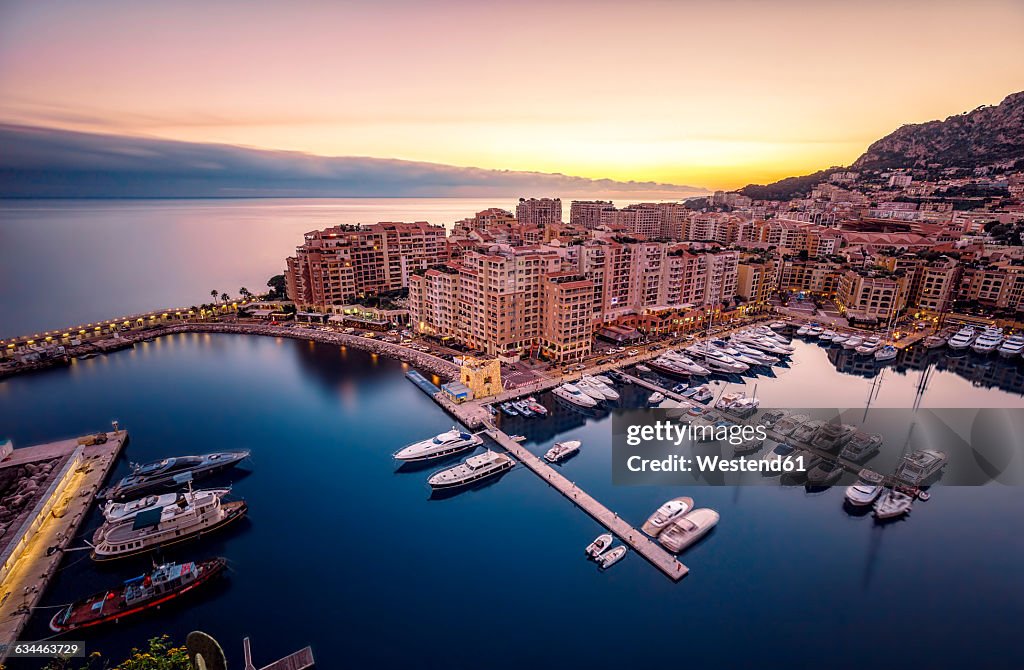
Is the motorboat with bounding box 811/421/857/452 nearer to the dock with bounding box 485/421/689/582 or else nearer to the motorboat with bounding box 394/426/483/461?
the dock with bounding box 485/421/689/582

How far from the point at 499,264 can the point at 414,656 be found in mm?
40290

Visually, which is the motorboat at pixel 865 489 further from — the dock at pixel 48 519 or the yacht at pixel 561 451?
the dock at pixel 48 519

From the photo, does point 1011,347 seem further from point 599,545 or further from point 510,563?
point 510,563

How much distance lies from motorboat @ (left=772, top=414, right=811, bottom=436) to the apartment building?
214 feet

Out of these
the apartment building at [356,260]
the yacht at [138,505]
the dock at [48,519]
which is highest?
the apartment building at [356,260]

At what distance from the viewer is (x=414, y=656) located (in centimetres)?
2319

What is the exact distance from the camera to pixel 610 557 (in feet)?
92.5

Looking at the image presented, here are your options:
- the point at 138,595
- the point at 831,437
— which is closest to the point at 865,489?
the point at 831,437

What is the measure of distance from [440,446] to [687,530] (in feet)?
66.8

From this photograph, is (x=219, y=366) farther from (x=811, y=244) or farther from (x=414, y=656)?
(x=811, y=244)

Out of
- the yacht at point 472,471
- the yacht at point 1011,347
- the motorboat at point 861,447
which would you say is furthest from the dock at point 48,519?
the yacht at point 1011,347

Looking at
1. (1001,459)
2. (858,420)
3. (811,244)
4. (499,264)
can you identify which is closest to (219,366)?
(499,264)

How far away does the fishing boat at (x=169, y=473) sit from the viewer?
111 feet

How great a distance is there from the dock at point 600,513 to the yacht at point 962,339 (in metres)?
67.3
